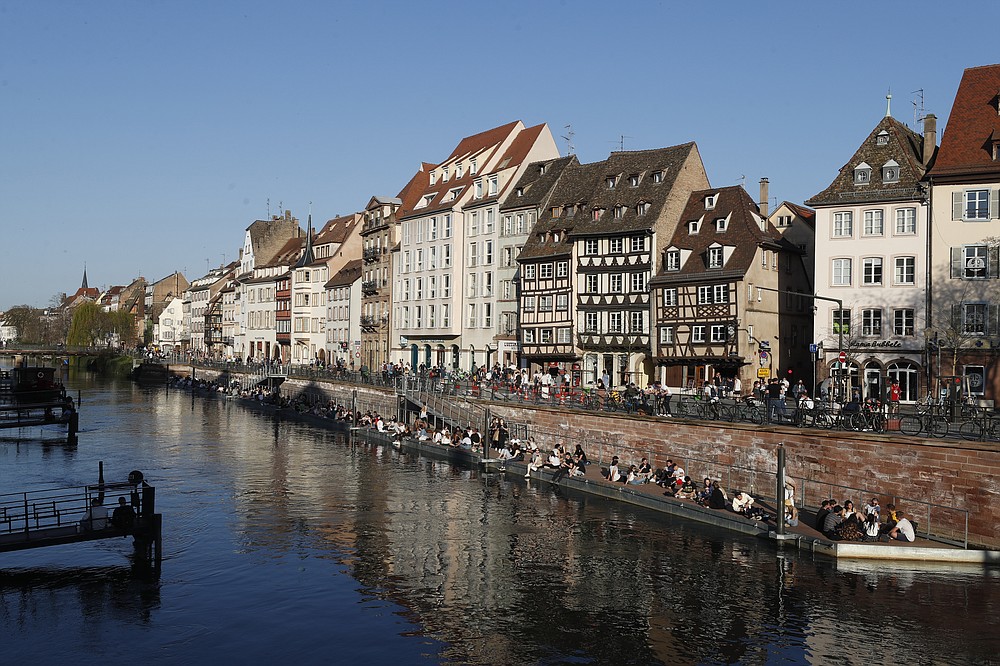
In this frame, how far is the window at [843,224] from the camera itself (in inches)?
1903

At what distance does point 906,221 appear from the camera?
4634 cm

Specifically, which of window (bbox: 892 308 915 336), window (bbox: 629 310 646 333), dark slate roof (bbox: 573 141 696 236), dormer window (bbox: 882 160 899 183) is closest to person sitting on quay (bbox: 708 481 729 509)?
window (bbox: 892 308 915 336)

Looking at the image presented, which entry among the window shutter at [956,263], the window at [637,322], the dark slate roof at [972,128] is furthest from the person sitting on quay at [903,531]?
the window at [637,322]

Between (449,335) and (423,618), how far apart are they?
5260 cm

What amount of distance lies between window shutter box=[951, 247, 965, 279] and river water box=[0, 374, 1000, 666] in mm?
21517

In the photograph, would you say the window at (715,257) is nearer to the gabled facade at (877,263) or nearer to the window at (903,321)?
the gabled facade at (877,263)

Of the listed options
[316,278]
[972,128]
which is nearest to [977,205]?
[972,128]

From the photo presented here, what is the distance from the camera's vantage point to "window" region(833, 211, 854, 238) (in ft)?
159

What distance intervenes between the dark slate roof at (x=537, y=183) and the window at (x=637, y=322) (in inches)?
515

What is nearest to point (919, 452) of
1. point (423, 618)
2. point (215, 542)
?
point (423, 618)

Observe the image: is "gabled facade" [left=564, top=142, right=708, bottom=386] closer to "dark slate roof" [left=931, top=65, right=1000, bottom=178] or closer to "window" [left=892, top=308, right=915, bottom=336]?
"window" [left=892, top=308, right=915, bottom=336]

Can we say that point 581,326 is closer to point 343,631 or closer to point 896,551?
point 896,551

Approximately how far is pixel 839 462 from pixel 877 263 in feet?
62.6

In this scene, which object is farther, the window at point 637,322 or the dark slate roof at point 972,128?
the window at point 637,322
